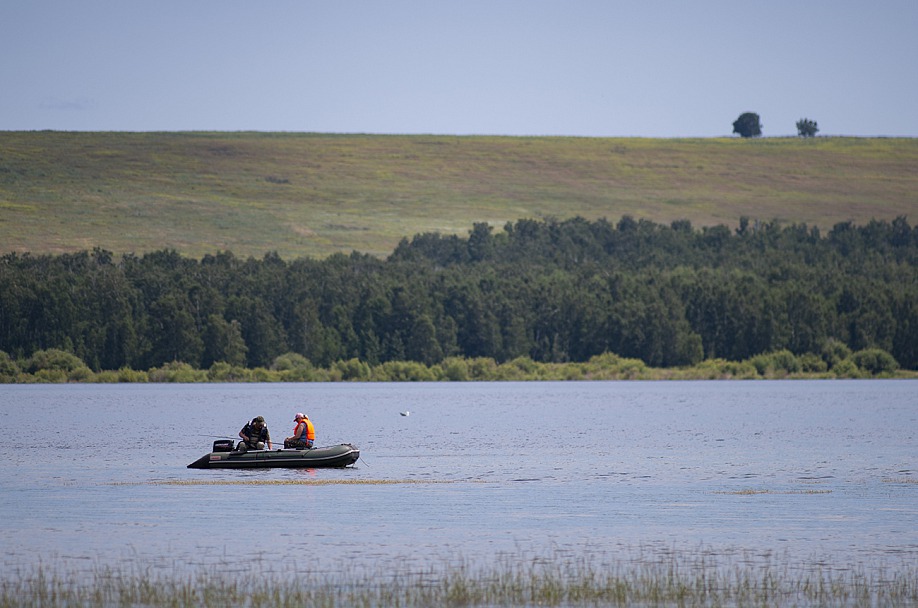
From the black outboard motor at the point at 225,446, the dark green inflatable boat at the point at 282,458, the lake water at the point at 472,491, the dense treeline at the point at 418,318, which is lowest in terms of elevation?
the lake water at the point at 472,491

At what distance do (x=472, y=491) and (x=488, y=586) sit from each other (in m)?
18.7

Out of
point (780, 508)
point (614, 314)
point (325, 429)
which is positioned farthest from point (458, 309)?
point (780, 508)

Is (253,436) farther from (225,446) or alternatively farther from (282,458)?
(282,458)

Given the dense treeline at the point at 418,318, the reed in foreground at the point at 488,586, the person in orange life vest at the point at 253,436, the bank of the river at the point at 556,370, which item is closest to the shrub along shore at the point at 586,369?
the bank of the river at the point at 556,370

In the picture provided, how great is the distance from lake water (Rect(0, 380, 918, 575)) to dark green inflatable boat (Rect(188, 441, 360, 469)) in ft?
1.92

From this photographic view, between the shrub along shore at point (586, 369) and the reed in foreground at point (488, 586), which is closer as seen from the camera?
the reed in foreground at point (488, 586)

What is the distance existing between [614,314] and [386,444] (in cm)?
9753

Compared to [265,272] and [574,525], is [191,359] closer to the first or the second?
[265,272]

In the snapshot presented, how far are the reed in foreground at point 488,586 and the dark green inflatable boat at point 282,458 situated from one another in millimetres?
19889

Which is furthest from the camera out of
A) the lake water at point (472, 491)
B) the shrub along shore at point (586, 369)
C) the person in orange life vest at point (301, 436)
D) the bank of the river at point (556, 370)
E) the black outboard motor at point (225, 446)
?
the shrub along shore at point (586, 369)

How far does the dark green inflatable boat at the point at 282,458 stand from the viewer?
5416 cm

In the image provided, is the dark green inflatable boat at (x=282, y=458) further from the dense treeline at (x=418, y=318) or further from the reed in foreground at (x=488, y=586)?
the dense treeline at (x=418, y=318)

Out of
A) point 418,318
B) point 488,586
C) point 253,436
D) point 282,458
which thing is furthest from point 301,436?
point 418,318

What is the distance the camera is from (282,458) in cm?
5403
